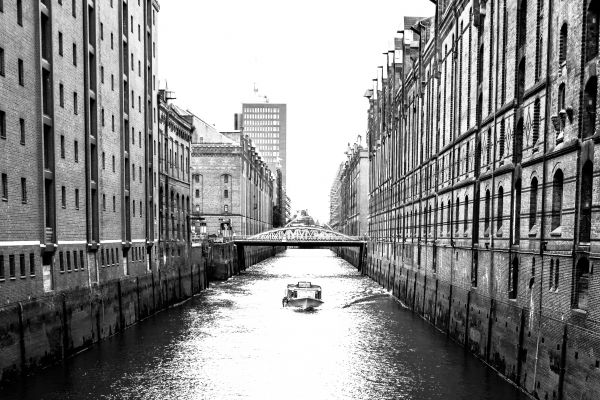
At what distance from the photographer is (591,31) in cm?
1884

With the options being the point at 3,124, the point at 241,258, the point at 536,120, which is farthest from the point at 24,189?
the point at 241,258

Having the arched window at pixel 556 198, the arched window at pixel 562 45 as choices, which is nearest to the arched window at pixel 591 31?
the arched window at pixel 562 45

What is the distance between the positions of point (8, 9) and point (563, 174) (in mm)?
21197

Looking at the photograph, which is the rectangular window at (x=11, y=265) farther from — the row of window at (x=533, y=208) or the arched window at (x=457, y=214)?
the arched window at (x=457, y=214)

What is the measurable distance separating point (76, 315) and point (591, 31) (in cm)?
2443

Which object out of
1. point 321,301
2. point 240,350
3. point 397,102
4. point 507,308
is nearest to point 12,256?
point 240,350

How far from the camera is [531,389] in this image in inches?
853

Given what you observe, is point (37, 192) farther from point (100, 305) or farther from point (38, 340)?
point (100, 305)

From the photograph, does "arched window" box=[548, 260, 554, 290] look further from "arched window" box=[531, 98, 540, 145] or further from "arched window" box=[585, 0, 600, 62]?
"arched window" box=[585, 0, 600, 62]

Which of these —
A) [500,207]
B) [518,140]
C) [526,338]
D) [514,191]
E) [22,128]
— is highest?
[22,128]

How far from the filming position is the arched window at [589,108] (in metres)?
18.8

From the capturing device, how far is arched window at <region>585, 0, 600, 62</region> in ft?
61.5

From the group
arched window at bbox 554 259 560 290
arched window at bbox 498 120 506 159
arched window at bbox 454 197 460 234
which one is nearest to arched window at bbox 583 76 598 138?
arched window at bbox 554 259 560 290

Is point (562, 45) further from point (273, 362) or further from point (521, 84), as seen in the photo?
point (273, 362)
